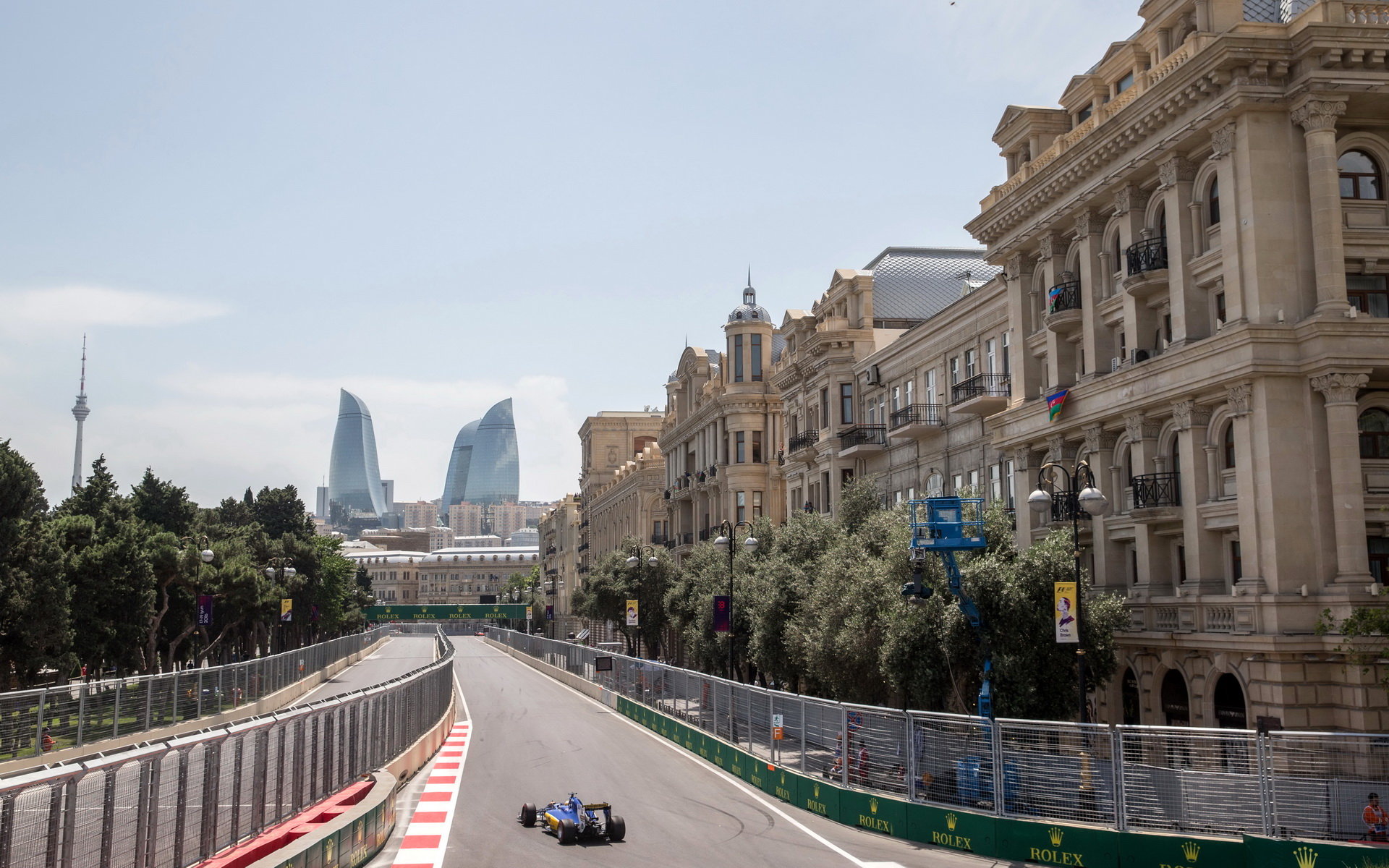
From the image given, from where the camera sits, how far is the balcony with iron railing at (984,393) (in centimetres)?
3991

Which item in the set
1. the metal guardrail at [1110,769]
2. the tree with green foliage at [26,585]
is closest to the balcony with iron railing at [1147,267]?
the metal guardrail at [1110,769]

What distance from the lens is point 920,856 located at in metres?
20.8

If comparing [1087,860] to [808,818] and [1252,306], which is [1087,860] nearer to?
[808,818]

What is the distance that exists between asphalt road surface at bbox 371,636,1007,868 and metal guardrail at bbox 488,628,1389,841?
1.23 meters

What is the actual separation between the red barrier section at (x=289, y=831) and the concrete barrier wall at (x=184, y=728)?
176 cm

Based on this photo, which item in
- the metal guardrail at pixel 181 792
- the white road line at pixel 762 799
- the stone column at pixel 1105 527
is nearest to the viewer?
the metal guardrail at pixel 181 792

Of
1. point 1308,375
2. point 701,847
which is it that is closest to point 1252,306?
point 1308,375

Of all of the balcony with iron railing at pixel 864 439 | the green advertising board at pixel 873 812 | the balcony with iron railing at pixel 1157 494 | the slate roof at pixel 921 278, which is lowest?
the green advertising board at pixel 873 812

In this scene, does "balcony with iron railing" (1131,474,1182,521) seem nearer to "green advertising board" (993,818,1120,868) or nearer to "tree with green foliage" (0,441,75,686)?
"green advertising board" (993,818,1120,868)

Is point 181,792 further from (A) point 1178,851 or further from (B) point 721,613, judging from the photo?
(B) point 721,613

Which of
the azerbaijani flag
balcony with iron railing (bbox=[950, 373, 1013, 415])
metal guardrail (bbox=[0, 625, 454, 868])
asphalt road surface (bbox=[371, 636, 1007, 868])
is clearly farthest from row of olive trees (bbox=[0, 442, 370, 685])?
the azerbaijani flag

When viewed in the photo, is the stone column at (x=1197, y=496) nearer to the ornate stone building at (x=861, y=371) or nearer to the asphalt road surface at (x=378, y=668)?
the ornate stone building at (x=861, y=371)

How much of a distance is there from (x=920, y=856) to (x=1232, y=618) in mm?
10629

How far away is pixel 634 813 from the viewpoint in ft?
81.5
